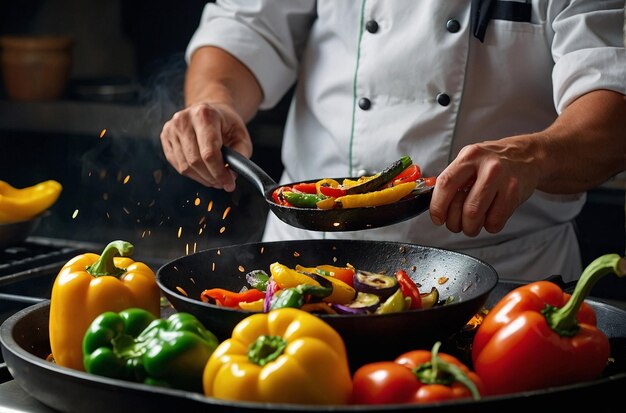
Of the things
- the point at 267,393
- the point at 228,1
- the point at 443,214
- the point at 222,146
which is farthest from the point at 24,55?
the point at 267,393

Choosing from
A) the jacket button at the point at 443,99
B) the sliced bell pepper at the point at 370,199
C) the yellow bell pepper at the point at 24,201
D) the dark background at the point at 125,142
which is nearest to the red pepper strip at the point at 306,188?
the sliced bell pepper at the point at 370,199

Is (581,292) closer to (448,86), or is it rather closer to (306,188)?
(306,188)

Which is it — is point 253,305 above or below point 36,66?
above

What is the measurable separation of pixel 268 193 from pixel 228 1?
0.85 meters

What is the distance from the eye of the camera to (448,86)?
75.7 inches

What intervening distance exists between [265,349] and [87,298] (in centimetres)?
35

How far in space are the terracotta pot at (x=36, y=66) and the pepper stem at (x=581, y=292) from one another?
2.82 m

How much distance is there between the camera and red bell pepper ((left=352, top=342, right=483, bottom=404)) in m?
1.00

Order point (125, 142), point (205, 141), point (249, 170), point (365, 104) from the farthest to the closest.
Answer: point (125, 142)
point (365, 104)
point (205, 141)
point (249, 170)

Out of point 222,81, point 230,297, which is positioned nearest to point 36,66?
point 222,81

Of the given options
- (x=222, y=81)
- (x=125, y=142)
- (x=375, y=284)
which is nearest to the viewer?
(x=375, y=284)

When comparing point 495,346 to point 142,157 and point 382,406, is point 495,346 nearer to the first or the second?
point 382,406

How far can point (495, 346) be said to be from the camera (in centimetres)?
112

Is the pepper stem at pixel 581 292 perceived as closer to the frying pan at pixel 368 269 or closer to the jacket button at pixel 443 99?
the frying pan at pixel 368 269
